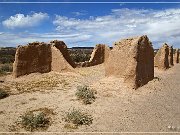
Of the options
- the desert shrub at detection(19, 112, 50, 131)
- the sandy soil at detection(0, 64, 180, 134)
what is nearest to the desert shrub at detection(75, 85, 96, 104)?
the sandy soil at detection(0, 64, 180, 134)

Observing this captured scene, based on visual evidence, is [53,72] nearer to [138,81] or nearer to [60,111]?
[138,81]

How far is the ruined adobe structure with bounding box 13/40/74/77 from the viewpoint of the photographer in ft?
70.6

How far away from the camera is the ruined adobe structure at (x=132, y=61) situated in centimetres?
1611

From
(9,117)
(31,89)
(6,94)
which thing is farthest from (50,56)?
(9,117)

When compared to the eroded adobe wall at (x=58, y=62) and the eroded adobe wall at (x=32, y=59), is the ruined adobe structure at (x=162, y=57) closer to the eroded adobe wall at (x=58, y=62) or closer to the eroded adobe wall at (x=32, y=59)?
the eroded adobe wall at (x=58, y=62)

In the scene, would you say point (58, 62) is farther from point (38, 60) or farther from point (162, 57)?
point (162, 57)

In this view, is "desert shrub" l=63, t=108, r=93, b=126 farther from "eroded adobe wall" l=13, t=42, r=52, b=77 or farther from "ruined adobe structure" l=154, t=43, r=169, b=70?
"ruined adobe structure" l=154, t=43, r=169, b=70

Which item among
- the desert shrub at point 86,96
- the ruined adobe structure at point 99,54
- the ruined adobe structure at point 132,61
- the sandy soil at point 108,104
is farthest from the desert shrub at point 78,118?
the ruined adobe structure at point 99,54

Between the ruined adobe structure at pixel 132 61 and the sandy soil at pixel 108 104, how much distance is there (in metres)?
0.48

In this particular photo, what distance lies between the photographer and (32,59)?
73.3 ft

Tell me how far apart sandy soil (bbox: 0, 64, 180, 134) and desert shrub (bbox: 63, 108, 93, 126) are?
242 mm

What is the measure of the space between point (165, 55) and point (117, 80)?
13479mm

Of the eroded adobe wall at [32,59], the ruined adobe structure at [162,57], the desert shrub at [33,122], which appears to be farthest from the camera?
the ruined adobe structure at [162,57]

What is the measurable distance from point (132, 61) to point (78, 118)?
5913 millimetres
